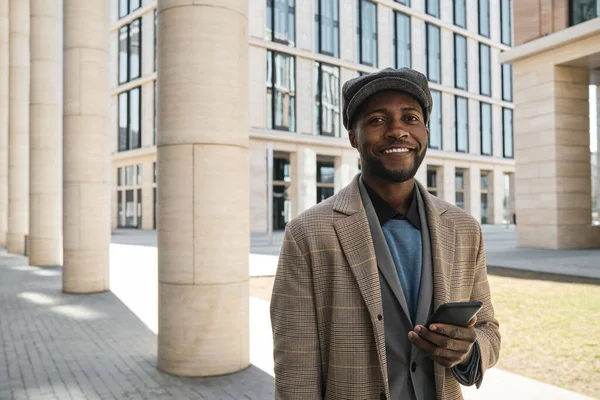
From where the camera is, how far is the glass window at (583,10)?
20.3m

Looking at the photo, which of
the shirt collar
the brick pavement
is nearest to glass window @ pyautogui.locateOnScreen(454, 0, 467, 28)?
the brick pavement

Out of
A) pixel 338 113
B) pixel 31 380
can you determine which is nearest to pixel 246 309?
pixel 31 380

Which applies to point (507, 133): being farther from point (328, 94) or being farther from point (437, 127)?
point (328, 94)

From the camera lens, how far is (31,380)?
5820 millimetres

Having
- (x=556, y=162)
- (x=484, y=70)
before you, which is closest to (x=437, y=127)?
(x=484, y=70)

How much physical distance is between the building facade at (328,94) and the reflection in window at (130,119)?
124mm

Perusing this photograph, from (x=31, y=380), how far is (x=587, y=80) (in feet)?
72.6

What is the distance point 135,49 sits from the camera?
46.1 meters

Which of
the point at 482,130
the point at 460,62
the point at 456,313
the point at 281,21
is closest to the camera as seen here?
the point at 456,313

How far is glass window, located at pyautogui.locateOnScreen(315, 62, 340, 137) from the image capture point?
39688 millimetres

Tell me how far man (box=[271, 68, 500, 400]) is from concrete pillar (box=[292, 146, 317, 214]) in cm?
3616

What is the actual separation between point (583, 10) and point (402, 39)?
84.4 feet

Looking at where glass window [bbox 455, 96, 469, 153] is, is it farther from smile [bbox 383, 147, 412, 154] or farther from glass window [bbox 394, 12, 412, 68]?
smile [bbox 383, 147, 412, 154]

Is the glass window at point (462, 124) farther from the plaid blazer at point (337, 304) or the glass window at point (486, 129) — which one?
the plaid blazer at point (337, 304)
